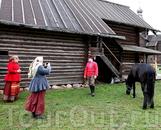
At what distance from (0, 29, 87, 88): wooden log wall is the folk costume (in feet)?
12.9

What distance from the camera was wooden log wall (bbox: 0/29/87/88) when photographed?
724 cm

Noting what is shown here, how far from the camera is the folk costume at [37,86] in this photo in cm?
381

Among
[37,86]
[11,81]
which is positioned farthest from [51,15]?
[37,86]

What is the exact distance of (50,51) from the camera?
8.23 m

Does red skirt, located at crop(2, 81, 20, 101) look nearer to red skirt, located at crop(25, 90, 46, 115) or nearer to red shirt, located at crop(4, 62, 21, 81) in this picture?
red shirt, located at crop(4, 62, 21, 81)

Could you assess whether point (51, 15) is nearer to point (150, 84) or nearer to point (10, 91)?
point (10, 91)

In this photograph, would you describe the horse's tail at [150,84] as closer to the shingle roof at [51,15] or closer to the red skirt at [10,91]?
the shingle roof at [51,15]

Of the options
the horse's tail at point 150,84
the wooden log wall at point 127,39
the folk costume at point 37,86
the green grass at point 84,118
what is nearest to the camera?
the green grass at point 84,118

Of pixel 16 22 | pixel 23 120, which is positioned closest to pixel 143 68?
pixel 23 120

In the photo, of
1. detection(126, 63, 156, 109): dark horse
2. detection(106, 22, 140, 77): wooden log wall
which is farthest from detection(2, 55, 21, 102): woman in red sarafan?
detection(106, 22, 140, 77): wooden log wall

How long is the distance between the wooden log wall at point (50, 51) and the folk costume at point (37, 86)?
3947 millimetres

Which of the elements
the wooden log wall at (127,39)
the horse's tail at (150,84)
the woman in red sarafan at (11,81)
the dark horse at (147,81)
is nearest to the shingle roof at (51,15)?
the woman in red sarafan at (11,81)

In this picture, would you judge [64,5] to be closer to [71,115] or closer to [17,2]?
[17,2]

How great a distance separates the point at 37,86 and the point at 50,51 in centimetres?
463
